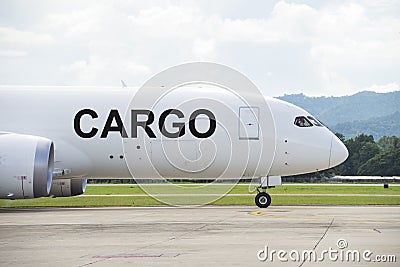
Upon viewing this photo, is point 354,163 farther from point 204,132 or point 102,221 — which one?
point 102,221

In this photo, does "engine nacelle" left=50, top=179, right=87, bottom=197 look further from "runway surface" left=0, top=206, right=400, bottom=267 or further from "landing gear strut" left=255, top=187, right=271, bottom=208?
"landing gear strut" left=255, top=187, right=271, bottom=208

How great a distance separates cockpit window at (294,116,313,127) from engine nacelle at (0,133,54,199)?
983 cm

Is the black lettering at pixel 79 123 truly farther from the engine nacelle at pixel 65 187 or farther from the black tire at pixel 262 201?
the black tire at pixel 262 201

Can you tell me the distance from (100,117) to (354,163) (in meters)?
98.4

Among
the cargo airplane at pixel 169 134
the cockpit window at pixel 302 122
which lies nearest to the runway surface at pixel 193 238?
the cargo airplane at pixel 169 134

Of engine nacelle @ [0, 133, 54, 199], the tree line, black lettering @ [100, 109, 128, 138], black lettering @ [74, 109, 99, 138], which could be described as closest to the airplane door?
black lettering @ [100, 109, 128, 138]

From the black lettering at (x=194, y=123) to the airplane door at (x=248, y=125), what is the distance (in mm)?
1043

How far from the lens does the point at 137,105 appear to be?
31312 millimetres

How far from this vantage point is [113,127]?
31.1m

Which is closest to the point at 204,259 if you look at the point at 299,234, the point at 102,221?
the point at 299,234

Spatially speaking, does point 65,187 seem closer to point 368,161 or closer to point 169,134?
point 169,134

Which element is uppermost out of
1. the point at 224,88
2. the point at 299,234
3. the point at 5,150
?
the point at 224,88

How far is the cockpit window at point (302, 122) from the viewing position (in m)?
31.7

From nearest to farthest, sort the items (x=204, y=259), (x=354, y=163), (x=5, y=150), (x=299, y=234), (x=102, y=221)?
(x=204, y=259), (x=299, y=234), (x=102, y=221), (x=5, y=150), (x=354, y=163)
